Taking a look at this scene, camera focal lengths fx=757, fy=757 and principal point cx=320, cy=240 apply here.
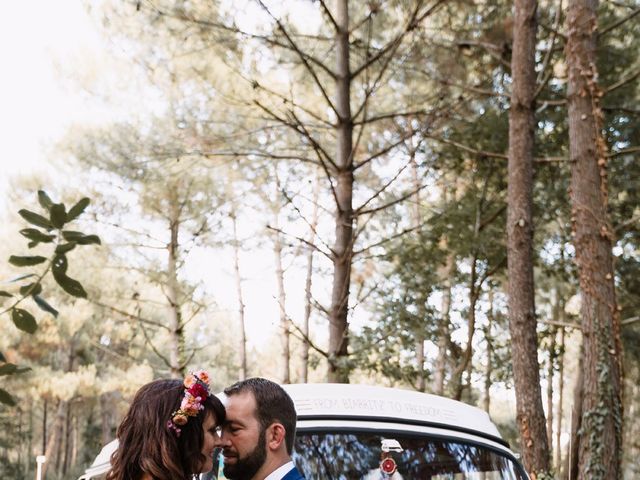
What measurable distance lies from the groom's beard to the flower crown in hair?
0.25 metres

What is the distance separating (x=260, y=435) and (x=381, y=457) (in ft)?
2.29

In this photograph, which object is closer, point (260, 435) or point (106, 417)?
point (260, 435)

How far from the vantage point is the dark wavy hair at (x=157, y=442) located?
7.89 ft

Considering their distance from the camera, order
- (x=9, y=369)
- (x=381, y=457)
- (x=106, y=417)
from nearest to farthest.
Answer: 1. (x=9, y=369)
2. (x=381, y=457)
3. (x=106, y=417)

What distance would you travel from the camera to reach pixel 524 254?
9.47 meters

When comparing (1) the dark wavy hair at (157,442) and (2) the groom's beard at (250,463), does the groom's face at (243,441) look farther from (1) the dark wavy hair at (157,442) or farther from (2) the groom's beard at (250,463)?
(1) the dark wavy hair at (157,442)

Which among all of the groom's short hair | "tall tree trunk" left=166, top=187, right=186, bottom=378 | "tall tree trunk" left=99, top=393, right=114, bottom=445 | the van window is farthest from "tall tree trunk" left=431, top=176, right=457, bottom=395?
"tall tree trunk" left=99, top=393, right=114, bottom=445

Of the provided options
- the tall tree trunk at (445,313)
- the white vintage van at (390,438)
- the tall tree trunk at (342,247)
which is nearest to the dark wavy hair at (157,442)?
the white vintage van at (390,438)

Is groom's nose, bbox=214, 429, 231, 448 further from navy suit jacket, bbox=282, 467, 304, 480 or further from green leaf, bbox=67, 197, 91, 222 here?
green leaf, bbox=67, 197, 91, 222

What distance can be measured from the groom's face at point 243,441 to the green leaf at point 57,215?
2.92ft

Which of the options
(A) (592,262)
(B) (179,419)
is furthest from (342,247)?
(B) (179,419)

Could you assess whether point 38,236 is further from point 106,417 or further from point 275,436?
point 106,417

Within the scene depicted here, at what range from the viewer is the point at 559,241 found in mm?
15766

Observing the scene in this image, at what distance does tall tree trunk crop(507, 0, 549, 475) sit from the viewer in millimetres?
9086
